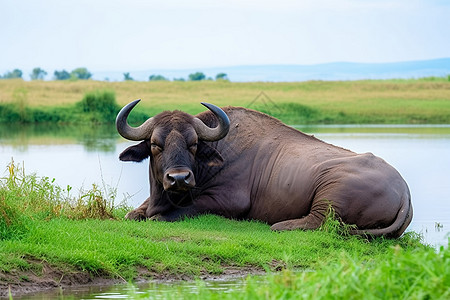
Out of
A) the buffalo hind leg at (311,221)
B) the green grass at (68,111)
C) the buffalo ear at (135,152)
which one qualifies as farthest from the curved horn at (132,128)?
the green grass at (68,111)

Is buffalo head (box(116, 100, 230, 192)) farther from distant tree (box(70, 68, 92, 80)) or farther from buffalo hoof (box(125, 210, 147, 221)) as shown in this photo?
distant tree (box(70, 68, 92, 80))

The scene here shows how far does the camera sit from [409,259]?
6070 mm

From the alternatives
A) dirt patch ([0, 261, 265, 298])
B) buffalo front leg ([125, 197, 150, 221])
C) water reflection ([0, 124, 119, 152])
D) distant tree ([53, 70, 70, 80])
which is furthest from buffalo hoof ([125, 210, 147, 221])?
distant tree ([53, 70, 70, 80])

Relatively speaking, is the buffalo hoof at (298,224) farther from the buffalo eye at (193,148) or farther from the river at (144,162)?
the river at (144,162)

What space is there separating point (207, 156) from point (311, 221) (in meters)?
1.81

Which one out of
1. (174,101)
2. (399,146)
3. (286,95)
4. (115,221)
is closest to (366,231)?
(115,221)

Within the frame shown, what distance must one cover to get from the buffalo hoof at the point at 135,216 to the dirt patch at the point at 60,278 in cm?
261

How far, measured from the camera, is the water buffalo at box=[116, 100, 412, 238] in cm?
1057

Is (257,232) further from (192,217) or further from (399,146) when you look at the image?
(399,146)

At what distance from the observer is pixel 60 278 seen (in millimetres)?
8477

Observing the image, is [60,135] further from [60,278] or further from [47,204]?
[60,278]

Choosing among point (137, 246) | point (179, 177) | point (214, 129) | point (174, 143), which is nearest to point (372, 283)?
point (137, 246)

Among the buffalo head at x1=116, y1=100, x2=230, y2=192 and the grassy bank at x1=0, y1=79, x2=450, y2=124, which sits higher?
the buffalo head at x1=116, y1=100, x2=230, y2=192

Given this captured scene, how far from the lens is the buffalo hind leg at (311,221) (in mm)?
10656
